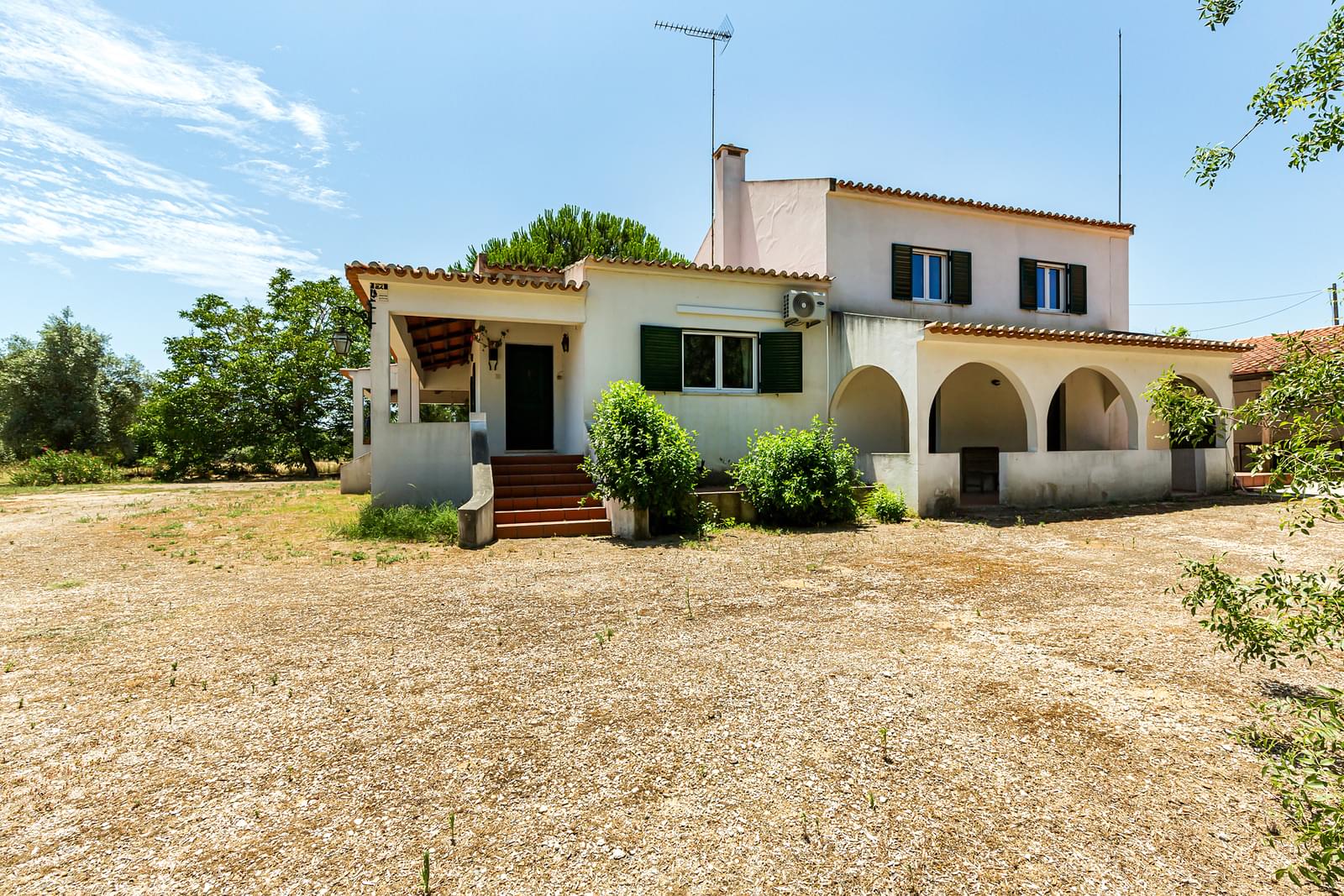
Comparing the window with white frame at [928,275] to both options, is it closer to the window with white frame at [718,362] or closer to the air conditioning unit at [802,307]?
the air conditioning unit at [802,307]

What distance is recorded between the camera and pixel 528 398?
42.6 ft

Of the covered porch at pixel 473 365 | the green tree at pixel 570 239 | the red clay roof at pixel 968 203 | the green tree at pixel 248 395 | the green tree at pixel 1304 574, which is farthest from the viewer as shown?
the green tree at pixel 570 239

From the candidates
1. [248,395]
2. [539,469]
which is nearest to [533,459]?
[539,469]

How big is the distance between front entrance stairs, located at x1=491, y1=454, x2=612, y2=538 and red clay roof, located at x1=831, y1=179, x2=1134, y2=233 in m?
8.63

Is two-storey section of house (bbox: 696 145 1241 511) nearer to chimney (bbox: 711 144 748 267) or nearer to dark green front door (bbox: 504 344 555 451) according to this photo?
chimney (bbox: 711 144 748 267)

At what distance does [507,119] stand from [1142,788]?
18.2m

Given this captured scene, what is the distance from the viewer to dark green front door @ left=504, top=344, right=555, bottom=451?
1288cm

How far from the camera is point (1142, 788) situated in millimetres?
2617

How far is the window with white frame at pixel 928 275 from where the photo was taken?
46.7ft

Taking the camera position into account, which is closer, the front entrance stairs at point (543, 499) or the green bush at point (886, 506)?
the front entrance stairs at point (543, 499)

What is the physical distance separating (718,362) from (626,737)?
989cm

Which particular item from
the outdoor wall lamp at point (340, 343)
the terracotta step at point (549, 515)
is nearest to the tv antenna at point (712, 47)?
the terracotta step at point (549, 515)

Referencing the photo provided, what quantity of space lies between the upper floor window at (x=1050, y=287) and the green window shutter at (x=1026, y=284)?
0.28 m

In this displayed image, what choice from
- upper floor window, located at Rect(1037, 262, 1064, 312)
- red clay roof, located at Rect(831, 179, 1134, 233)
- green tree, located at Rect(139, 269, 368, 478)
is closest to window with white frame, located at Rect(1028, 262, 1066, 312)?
upper floor window, located at Rect(1037, 262, 1064, 312)
